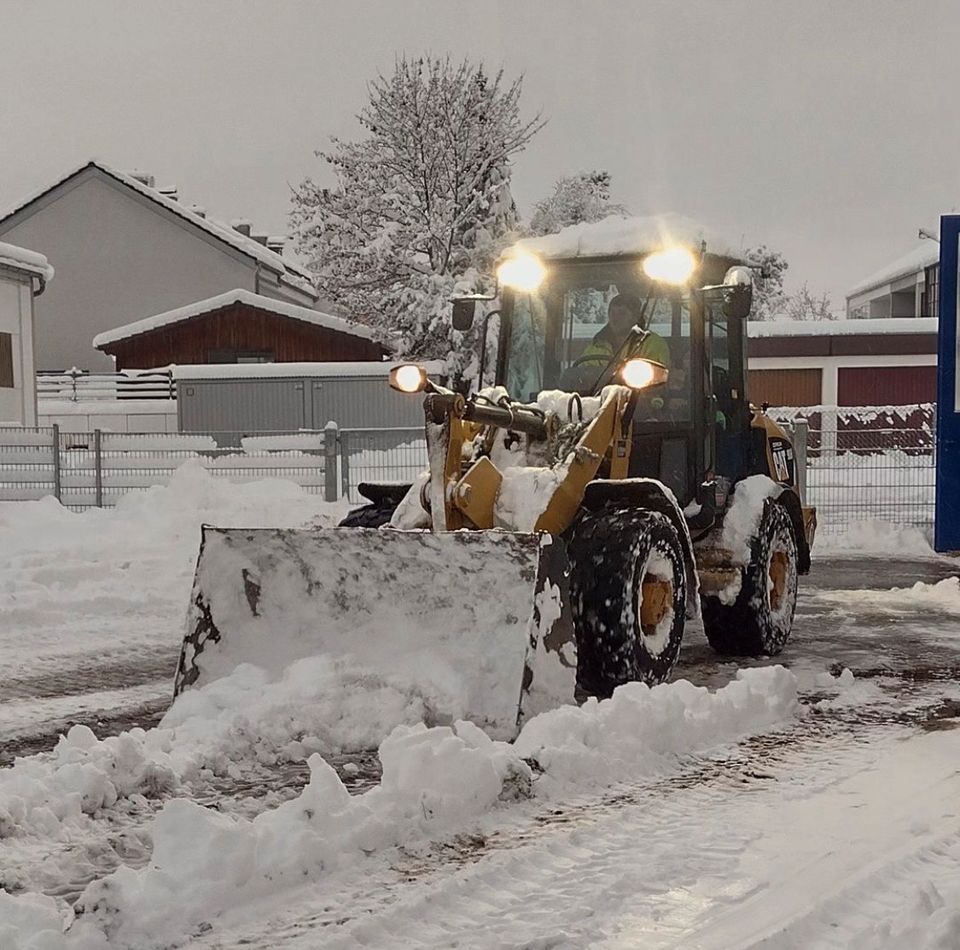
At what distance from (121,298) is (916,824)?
121 feet

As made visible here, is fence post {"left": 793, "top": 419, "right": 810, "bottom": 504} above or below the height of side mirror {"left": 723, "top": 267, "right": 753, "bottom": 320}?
below

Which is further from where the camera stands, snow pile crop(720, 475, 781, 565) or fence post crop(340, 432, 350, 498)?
fence post crop(340, 432, 350, 498)

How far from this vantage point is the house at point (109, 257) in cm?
3803

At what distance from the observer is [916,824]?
4176 millimetres

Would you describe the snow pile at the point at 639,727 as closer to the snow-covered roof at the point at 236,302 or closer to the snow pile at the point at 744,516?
the snow pile at the point at 744,516

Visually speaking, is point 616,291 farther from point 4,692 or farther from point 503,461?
point 4,692

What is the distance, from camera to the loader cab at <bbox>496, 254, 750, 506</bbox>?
7039 mm

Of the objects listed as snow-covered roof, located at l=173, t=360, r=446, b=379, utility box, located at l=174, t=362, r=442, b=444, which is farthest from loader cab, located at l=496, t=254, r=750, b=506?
snow-covered roof, located at l=173, t=360, r=446, b=379

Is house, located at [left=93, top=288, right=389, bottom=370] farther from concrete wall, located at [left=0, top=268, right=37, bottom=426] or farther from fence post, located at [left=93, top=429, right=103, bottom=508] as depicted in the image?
fence post, located at [left=93, top=429, right=103, bottom=508]

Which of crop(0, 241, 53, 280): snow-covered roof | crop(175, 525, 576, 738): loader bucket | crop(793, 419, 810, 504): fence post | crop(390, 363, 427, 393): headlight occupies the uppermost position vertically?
crop(0, 241, 53, 280): snow-covered roof

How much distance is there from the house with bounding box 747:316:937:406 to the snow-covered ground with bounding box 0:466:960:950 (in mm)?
24329

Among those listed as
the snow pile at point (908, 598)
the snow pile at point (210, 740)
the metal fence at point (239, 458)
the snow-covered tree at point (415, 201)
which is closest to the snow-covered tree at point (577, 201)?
the snow-covered tree at point (415, 201)

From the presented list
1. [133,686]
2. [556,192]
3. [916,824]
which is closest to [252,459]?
[133,686]

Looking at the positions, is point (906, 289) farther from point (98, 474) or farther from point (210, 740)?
point (210, 740)
